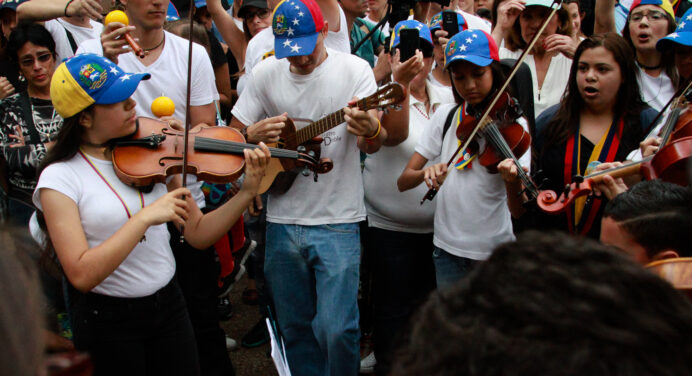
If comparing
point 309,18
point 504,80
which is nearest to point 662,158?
point 504,80

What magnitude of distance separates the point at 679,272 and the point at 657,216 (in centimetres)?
49

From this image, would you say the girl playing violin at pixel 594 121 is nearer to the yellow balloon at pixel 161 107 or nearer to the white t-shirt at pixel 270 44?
the white t-shirt at pixel 270 44

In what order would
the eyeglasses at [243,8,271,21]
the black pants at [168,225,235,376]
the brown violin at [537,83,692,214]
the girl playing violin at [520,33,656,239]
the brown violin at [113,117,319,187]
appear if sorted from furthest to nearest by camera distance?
the eyeglasses at [243,8,271,21], the black pants at [168,225,235,376], the girl playing violin at [520,33,656,239], the brown violin at [113,117,319,187], the brown violin at [537,83,692,214]

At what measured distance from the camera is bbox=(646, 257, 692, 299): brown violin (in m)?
1.49

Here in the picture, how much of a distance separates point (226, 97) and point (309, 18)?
1.90 meters

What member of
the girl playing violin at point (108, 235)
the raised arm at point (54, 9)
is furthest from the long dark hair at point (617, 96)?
the raised arm at point (54, 9)

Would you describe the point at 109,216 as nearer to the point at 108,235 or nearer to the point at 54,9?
the point at 108,235

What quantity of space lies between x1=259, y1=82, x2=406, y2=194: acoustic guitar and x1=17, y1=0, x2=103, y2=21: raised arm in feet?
4.52

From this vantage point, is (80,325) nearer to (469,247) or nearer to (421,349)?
(469,247)

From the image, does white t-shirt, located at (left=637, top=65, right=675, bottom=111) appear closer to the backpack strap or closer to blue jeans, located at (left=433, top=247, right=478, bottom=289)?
→ the backpack strap

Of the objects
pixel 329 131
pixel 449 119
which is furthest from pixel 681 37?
pixel 329 131

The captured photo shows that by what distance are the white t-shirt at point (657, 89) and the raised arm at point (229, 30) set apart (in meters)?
2.97

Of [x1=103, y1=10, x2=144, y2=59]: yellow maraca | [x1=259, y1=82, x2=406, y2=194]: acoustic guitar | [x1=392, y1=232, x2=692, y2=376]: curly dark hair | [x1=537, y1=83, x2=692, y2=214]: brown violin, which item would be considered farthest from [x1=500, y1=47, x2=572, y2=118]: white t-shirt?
[x1=392, y1=232, x2=692, y2=376]: curly dark hair

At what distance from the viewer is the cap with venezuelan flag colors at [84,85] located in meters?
2.53
